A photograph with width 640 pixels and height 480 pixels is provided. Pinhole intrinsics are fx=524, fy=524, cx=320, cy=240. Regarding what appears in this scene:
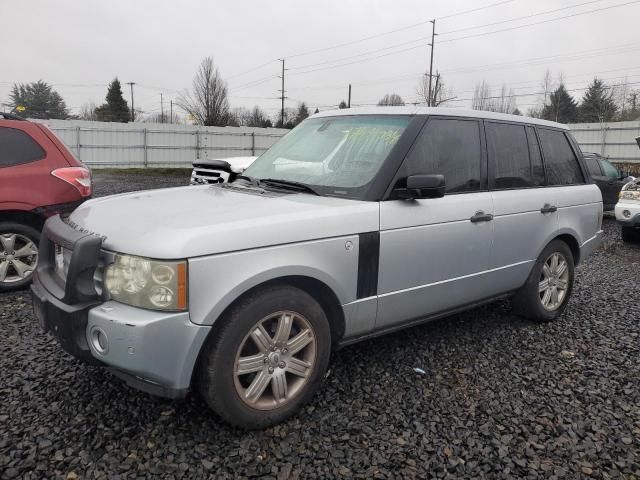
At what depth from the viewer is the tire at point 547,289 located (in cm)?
463

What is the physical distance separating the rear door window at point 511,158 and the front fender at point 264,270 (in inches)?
68.6

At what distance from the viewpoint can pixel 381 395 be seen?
3.33 meters

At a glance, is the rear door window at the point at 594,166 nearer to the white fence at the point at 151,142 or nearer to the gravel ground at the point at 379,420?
the gravel ground at the point at 379,420

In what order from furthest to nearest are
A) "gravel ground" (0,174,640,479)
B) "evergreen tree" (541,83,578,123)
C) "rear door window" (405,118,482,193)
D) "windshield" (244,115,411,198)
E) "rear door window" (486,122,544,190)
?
"evergreen tree" (541,83,578,123) < "rear door window" (486,122,544,190) < "rear door window" (405,118,482,193) < "windshield" (244,115,411,198) < "gravel ground" (0,174,640,479)

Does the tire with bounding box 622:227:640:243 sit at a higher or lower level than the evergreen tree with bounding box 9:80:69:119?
lower

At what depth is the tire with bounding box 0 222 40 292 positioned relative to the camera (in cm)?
519

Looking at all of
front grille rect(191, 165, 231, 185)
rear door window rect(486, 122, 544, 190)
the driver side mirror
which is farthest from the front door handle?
front grille rect(191, 165, 231, 185)

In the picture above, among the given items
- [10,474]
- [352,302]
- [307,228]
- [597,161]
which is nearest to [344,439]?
[352,302]

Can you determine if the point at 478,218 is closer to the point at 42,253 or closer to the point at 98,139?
the point at 42,253

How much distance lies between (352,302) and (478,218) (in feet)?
4.31

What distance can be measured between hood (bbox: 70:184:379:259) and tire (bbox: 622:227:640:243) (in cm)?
811

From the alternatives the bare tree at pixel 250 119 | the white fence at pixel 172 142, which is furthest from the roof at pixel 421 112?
the bare tree at pixel 250 119

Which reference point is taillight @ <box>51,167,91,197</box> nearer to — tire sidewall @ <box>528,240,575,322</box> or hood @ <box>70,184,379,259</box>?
hood @ <box>70,184,379,259</box>

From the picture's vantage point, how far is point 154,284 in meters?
2.48
